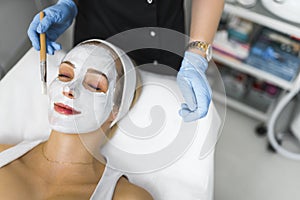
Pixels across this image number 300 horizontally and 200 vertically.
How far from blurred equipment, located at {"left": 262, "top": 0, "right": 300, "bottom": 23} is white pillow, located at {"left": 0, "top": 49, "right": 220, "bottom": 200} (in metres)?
0.53

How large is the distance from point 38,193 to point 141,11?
0.67 m

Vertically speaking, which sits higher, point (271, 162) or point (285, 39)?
point (285, 39)

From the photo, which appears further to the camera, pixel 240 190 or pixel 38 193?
pixel 240 190

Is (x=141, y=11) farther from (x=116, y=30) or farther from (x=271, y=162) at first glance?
(x=271, y=162)

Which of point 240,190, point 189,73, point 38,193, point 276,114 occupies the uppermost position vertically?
point 189,73

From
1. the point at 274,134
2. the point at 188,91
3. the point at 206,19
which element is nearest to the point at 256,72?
the point at 274,134

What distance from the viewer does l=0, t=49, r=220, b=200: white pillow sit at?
123 centimetres

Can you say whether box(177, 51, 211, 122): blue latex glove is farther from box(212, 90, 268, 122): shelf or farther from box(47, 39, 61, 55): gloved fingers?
box(212, 90, 268, 122): shelf

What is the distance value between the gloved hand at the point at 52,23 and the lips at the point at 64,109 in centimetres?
23

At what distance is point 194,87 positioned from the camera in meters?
1.12

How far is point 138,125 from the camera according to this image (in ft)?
4.24

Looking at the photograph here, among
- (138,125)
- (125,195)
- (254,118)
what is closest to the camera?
(125,195)

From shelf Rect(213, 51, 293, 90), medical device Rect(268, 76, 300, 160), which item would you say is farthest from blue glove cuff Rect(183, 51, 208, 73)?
medical device Rect(268, 76, 300, 160)

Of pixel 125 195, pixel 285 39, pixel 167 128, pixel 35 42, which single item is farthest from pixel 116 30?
pixel 285 39
